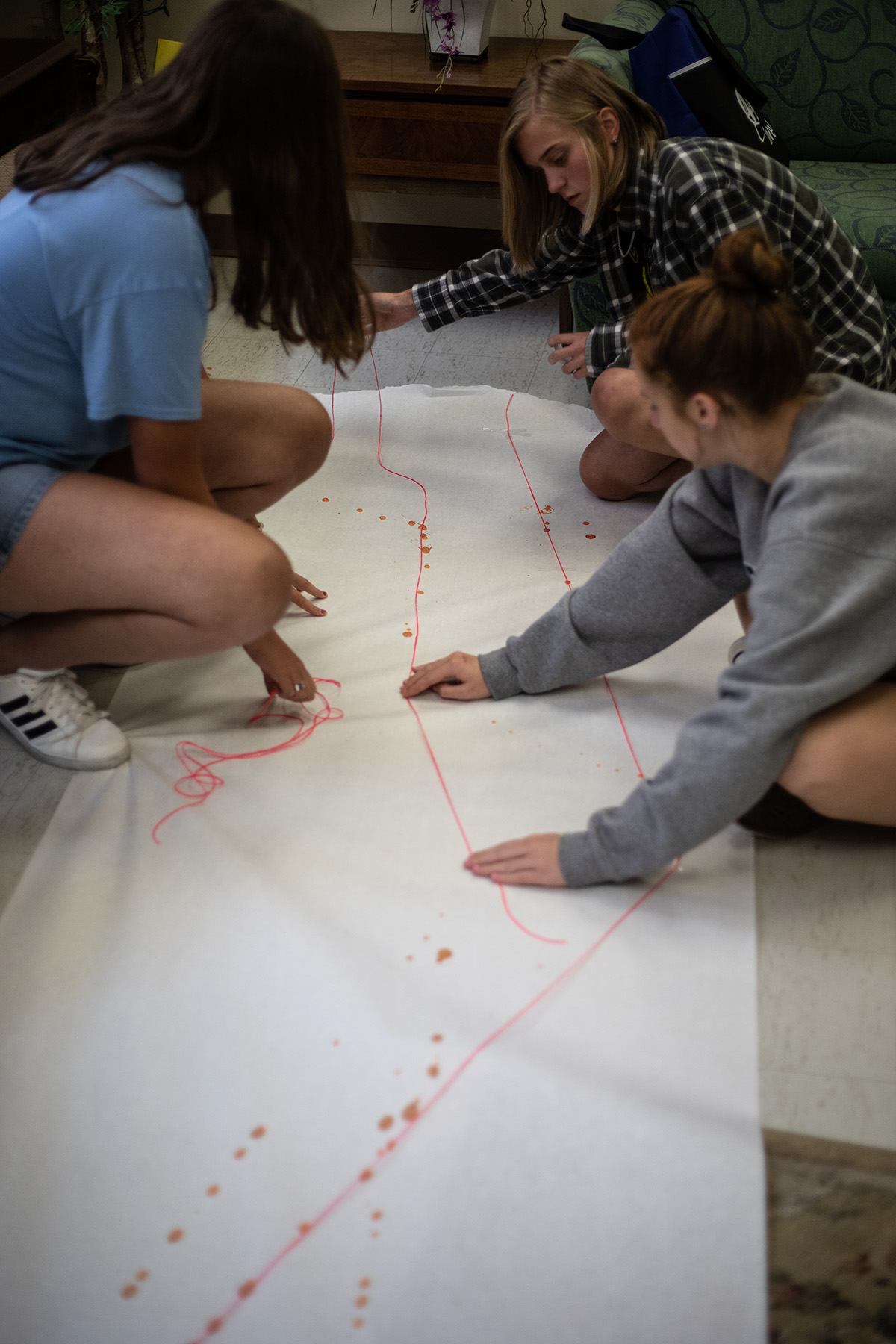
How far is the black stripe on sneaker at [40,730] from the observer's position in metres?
1.35

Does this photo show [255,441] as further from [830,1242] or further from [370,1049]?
[830,1242]

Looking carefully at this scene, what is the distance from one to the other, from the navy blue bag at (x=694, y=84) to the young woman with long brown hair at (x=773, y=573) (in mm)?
1203

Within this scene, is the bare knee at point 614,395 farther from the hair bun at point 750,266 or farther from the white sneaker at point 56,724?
the white sneaker at point 56,724

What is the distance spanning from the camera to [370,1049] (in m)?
1.03

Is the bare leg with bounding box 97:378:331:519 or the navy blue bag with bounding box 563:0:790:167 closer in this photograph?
the bare leg with bounding box 97:378:331:519

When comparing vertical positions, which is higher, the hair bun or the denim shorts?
the hair bun

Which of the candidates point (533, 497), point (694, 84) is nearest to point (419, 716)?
point (533, 497)

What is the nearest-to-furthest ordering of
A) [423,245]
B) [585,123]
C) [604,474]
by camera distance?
[585,123], [604,474], [423,245]

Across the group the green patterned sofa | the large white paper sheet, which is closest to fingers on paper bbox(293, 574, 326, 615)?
the large white paper sheet

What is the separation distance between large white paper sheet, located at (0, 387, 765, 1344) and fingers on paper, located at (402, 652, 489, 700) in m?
0.03

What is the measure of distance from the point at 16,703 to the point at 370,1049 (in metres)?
0.67

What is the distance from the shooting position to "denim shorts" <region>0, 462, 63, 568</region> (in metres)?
1.15

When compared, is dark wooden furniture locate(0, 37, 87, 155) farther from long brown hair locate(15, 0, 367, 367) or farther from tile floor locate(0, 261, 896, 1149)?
tile floor locate(0, 261, 896, 1149)

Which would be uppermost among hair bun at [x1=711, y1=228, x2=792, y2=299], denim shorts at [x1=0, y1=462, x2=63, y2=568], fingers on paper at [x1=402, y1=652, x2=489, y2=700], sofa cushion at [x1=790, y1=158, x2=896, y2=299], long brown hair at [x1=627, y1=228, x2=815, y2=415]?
hair bun at [x1=711, y1=228, x2=792, y2=299]
